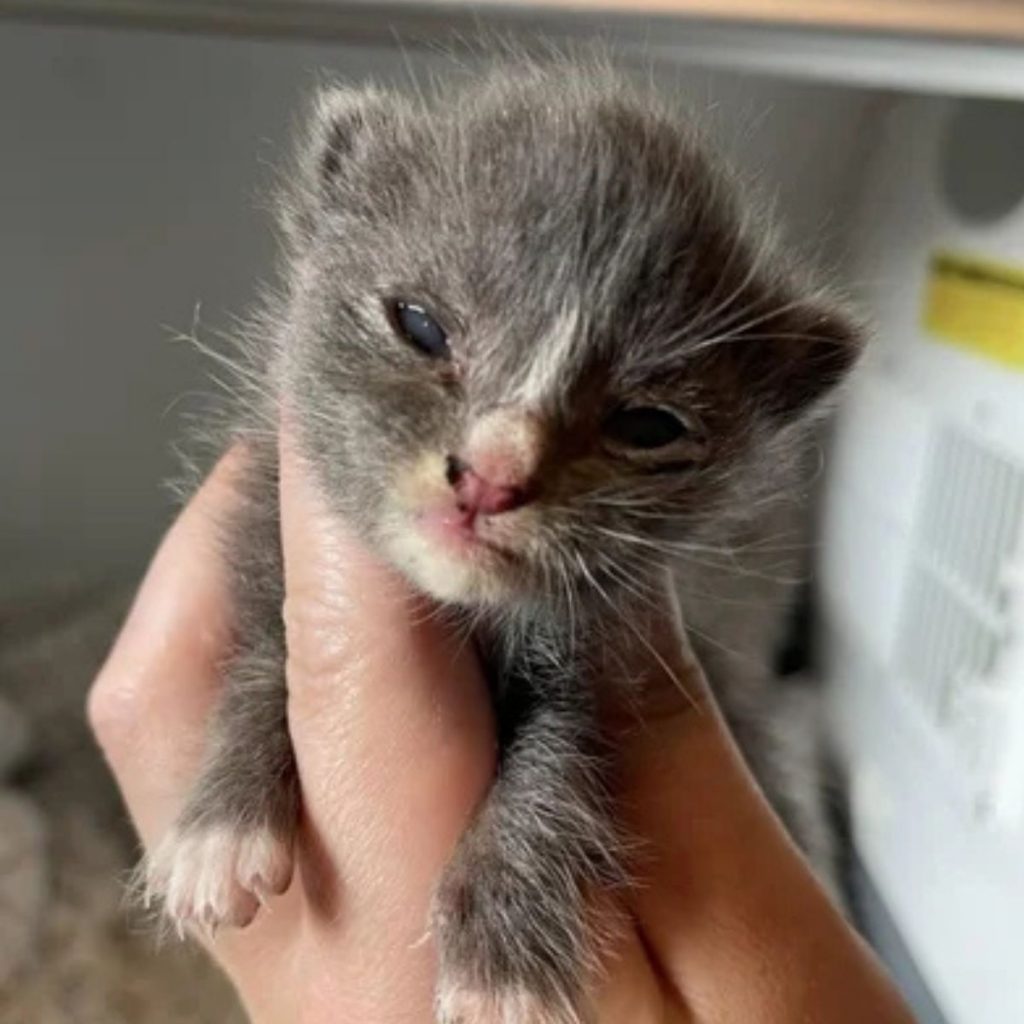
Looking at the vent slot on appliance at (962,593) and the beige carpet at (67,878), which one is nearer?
the vent slot on appliance at (962,593)

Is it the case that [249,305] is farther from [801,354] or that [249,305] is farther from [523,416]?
[523,416]

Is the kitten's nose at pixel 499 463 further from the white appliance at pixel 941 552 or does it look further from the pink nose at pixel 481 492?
the white appliance at pixel 941 552

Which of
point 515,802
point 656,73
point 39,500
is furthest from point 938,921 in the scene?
point 39,500

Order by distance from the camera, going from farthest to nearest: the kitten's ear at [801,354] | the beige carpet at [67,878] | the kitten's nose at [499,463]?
1. the beige carpet at [67,878]
2. the kitten's ear at [801,354]
3. the kitten's nose at [499,463]

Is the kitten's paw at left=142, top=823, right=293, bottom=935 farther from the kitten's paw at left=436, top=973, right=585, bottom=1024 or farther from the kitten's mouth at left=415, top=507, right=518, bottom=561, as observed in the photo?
the kitten's mouth at left=415, top=507, right=518, bottom=561

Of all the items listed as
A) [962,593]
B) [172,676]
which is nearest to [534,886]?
[172,676]

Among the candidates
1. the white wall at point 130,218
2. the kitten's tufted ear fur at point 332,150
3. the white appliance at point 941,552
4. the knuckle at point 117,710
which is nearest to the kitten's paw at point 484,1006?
the knuckle at point 117,710
